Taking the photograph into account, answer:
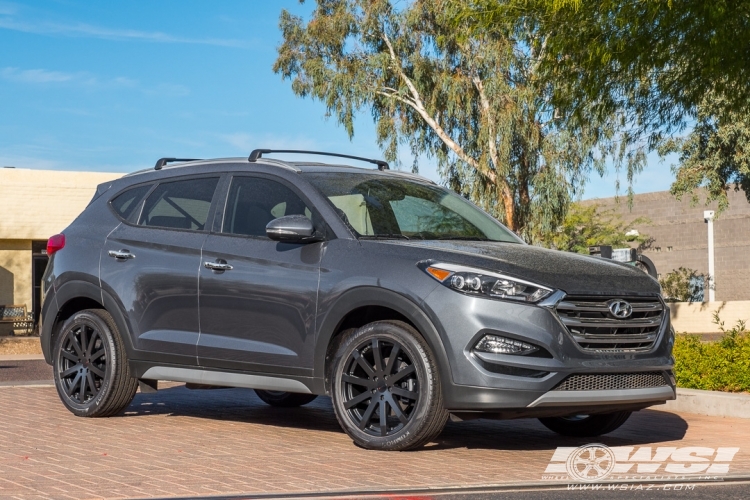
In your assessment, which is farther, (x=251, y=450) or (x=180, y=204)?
(x=180, y=204)

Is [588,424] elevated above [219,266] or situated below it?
below

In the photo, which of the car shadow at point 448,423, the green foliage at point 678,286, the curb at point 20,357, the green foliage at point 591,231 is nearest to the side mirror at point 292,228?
the car shadow at point 448,423

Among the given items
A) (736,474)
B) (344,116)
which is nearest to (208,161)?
(736,474)

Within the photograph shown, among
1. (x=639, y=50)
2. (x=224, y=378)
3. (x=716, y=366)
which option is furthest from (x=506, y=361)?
(x=639, y=50)

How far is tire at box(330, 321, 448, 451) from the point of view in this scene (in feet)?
23.5

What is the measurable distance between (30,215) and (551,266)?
3030 centimetres

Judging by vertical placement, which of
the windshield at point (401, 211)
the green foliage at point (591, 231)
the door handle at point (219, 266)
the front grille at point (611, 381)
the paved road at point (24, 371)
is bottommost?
the paved road at point (24, 371)

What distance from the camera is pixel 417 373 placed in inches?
283

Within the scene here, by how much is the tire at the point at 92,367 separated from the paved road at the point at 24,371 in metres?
5.09

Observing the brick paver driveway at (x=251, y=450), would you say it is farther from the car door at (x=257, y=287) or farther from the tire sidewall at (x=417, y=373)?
the car door at (x=257, y=287)

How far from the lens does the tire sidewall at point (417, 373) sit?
715 cm

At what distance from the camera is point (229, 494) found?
5918 mm

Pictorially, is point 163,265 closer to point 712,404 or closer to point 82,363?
point 82,363

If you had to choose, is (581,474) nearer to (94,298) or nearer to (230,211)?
(230,211)
